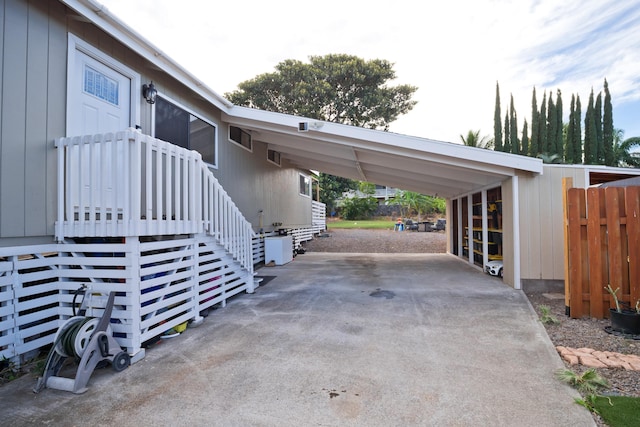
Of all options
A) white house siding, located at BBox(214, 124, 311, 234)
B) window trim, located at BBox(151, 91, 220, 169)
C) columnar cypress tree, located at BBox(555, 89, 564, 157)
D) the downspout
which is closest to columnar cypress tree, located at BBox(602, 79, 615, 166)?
columnar cypress tree, located at BBox(555, 89, 564, 157)

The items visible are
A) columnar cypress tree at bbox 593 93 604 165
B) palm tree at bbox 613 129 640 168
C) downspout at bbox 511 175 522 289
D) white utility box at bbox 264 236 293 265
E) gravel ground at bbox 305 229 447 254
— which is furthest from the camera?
palm tree at bbox 613 129 640 168

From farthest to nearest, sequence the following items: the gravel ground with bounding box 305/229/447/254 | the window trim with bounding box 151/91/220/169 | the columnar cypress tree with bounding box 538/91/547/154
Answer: the columnar cypress tree with bounding box 538/91/547/154 < the gravel ground with bounding box 305/229/447/254 < the window trim with bounding box 151/91/220/169

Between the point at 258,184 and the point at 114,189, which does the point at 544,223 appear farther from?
the point at 258,184

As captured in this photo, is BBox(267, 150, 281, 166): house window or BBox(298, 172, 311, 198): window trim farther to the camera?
BBox(298, 172, 311, 198): window trim

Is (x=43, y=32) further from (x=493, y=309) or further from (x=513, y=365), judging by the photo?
(x=493, y=309)

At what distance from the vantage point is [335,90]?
1616 centimetres

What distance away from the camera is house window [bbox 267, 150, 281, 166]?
988 centimetres

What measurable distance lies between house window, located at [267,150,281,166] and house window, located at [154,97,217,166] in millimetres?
3350

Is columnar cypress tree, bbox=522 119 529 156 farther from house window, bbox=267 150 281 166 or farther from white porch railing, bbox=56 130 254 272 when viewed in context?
white porch railing, bbox=56 130 254 272

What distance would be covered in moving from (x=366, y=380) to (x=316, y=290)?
313 cm

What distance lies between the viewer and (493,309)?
436cm

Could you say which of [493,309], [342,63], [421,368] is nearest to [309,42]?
[342,63]

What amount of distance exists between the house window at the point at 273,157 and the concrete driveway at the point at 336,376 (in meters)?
6.11

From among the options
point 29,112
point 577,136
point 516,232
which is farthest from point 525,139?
point 29,112
